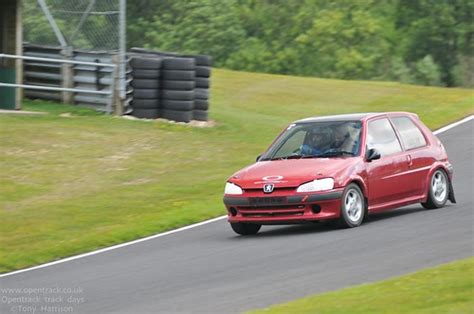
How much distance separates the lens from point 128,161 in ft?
69.8

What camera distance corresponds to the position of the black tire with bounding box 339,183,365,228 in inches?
547

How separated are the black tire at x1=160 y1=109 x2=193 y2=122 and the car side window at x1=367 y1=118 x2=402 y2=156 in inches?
412

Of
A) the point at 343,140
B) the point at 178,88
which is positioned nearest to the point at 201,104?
the point at 178,88

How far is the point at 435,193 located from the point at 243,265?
4.43m

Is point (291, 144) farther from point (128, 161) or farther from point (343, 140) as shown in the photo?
point (128, 161)

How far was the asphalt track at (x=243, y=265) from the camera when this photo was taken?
10.3 meters

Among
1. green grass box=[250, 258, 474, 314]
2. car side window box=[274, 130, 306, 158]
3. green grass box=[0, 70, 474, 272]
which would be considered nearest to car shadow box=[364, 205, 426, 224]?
car side window box=[274, 130, 306, 158]

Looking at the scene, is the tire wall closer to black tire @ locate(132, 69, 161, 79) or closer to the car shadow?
black tire @ locate(132, 69, 161, 79)

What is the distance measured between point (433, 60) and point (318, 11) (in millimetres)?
8578

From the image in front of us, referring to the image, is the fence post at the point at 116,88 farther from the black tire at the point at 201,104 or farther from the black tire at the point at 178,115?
the black tire at the point at 201,104

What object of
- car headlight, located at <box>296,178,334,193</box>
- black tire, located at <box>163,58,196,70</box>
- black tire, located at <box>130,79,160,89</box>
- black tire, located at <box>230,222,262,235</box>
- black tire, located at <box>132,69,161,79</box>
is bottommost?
black tire, located at <box>230,222,262,235</box>

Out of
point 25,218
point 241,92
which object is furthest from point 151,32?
point 25,218

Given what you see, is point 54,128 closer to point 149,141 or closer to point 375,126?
point 149,141

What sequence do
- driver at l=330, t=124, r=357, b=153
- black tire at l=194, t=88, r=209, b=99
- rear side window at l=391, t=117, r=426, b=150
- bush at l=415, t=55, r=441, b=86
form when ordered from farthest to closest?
1. bush at l=415, t=55, r=441, b=86
2. black tire at l=194, t=88, r=209, b=99
3. rear side window at l=391, t=117, r=426, b=150
4. driver at l=330, t=124, r=357, b=153
